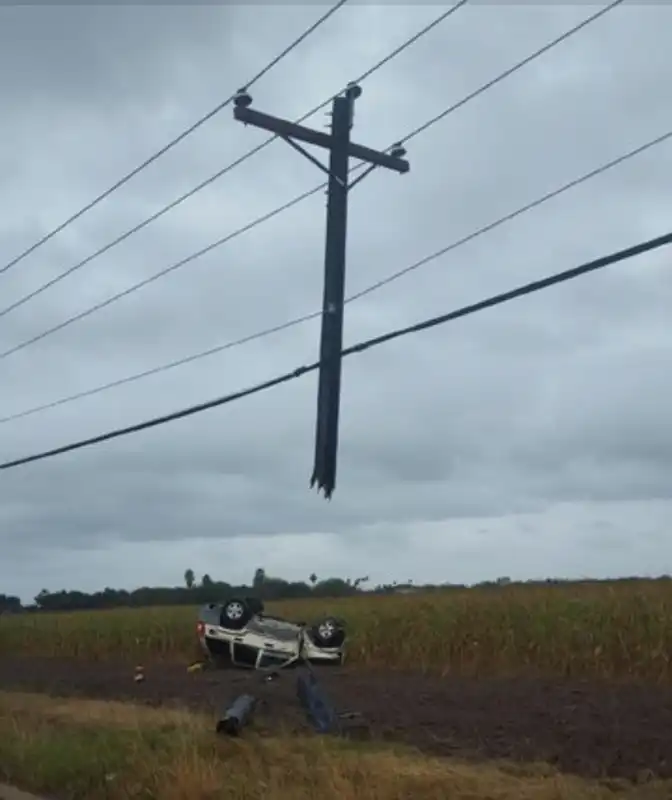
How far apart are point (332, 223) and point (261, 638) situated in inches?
502

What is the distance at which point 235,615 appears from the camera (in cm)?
2497

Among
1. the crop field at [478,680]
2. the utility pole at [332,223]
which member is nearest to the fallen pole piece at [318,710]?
the crop field at [478,680]

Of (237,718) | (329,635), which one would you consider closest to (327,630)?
A: (329,635)

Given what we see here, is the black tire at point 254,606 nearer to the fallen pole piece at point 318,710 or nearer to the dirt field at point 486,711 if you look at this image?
the dirt field at point 486,711

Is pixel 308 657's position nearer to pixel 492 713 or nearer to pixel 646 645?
pixel 646 645

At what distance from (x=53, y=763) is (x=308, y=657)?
444 inches

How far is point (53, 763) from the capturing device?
47.0 ft

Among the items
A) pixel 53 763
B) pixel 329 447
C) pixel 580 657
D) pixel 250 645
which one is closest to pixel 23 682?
pixel 250 645

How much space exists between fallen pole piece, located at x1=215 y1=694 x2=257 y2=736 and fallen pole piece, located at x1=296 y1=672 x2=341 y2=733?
72 cm

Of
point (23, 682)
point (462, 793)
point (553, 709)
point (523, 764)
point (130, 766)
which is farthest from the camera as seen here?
point (23, 682)

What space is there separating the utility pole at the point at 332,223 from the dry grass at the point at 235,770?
2.75 m

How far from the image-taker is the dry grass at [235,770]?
35.0ft

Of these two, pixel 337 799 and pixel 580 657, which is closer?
pixel 337 799

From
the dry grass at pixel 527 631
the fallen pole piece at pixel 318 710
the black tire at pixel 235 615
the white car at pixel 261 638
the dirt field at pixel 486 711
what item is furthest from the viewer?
the black tire at pixel 235 615
